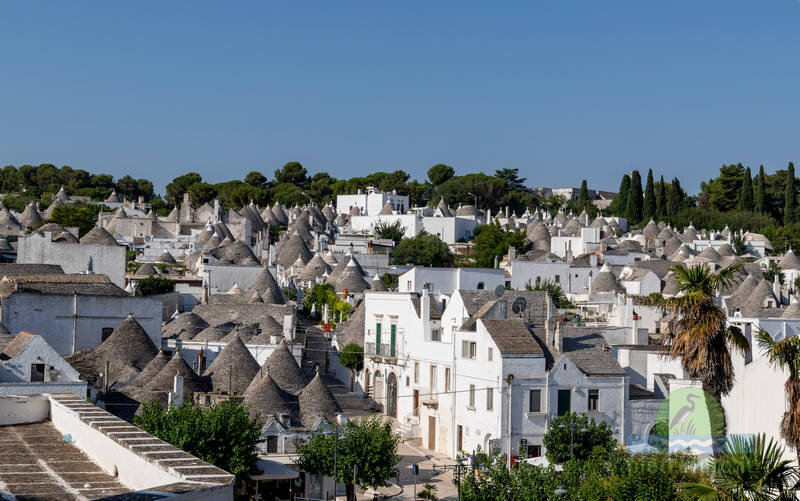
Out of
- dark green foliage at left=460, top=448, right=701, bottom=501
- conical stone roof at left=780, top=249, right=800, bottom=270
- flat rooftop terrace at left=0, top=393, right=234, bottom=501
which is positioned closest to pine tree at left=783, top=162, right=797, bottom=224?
conical stone roof at left=780, top=249, right=800, bottom=270

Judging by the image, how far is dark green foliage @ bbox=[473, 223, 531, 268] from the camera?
290ft

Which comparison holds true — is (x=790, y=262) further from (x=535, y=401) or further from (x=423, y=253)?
(x=535, y=401)

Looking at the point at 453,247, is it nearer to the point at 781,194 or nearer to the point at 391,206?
the point at 391,206

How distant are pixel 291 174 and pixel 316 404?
400ft

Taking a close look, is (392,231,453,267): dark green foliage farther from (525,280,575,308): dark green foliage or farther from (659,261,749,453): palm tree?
(659,261,749,453): palm tree

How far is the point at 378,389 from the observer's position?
5069 cm

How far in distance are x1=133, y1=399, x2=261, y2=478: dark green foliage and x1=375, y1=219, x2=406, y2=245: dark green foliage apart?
7130 centimetres

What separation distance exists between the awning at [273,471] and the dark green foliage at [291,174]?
128942mm

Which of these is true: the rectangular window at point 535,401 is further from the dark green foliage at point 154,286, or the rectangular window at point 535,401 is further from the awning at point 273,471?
the dark green foliage at point 154,286

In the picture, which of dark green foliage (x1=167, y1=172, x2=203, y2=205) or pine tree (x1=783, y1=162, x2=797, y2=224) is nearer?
pine tree (x1=783, y1=162, x2=797, y2=224)

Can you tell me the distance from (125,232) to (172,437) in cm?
7667

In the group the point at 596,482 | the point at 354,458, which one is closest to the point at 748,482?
the point at 596,482

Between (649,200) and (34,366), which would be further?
(649,200)

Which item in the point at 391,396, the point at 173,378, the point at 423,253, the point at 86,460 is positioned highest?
the point at 423,253
